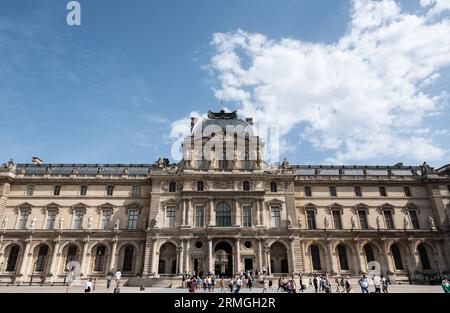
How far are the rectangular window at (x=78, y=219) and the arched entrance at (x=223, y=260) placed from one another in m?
24.2

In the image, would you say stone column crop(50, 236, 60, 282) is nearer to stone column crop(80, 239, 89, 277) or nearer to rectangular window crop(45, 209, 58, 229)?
rectangular window crop(45, 209, 58, 229)

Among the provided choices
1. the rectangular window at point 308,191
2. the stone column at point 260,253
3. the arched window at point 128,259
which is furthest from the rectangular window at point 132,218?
the rectangular window at point 308,191

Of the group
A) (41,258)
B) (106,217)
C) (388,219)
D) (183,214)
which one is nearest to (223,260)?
(183,214)

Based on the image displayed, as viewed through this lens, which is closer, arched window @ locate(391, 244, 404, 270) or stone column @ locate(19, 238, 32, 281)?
stone column @ locate(19, 238, 32, 281)

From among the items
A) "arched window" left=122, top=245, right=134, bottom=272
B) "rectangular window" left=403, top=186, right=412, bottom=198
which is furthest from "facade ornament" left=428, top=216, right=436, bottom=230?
"arched window" left=122, top=245, right=134, bottom=272

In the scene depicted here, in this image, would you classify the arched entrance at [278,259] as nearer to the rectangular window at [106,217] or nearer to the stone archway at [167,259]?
the stone archway at [167,259]

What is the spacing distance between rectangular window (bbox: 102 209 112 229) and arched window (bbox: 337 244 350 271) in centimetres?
4001

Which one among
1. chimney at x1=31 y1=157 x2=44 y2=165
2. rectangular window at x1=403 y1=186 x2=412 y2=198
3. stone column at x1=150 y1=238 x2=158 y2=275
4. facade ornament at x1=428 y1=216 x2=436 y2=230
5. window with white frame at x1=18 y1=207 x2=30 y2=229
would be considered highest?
chimney at x1=31 y1=157 x2=44 y2=165

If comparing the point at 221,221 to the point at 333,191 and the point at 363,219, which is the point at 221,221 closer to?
the point at 333,191

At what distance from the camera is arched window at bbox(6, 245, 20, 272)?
50.2m

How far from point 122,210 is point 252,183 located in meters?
23.4

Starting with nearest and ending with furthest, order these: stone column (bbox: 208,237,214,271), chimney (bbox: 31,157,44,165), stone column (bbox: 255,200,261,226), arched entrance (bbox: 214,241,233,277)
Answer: stone column (bbox: 208,237,214,271), arched entrance (bbox: 214,241,233,277), stone column (bbox: 255,200,261,226), chimney (bbox: 31,157,44,165)

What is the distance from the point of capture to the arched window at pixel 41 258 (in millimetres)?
50422
